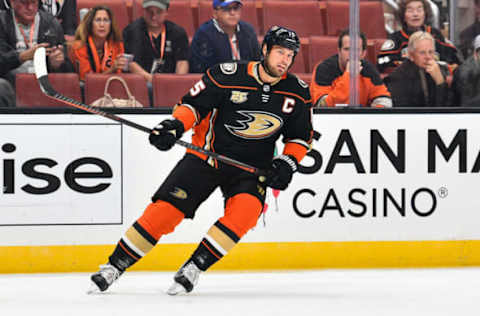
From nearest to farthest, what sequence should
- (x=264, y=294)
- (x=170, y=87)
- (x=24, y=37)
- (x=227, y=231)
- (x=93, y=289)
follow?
(x=227, y=231) < (x=93, y=289) < (x=264, y=294) < (x=24, y=37) < (x=170, y=87)

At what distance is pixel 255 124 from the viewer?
3.41 meters

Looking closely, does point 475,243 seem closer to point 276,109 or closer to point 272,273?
point 272,273

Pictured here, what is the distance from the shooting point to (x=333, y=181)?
4277 mm

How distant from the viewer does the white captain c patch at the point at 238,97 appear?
341 centimetres

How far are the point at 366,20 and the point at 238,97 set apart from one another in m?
1.25

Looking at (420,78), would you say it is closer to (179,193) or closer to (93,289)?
(179,193)

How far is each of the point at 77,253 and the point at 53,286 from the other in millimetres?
435

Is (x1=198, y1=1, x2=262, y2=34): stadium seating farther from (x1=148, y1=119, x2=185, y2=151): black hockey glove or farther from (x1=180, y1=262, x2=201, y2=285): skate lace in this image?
(x1=180, y1=262, x2=201, y2=285): skate lace

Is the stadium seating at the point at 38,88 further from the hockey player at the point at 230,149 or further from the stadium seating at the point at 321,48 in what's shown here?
the stadium seating at the point at 321,48

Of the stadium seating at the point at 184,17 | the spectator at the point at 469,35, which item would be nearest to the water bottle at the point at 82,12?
the stadium seating at the point at 184,17

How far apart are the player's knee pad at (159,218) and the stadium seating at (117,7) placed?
1190mm

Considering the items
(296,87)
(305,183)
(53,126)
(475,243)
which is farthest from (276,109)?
(475,243)

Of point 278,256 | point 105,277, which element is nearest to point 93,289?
point 105,277

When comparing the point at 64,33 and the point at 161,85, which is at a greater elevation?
the point at 64,33
